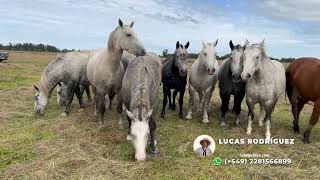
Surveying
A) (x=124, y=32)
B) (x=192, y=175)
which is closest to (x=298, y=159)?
(x=192, y=175)

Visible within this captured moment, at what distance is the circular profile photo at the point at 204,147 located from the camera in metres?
7.02

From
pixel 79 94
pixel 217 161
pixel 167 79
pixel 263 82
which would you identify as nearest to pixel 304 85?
pixel 263 82

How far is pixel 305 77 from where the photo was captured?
8.52m

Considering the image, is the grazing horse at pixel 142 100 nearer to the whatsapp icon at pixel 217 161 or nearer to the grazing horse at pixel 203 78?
the whatsapp icon at pixel 217 161

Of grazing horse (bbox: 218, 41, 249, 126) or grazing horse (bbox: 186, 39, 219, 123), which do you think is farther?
grazing horse (bbox: 186, 39, 219, 123)

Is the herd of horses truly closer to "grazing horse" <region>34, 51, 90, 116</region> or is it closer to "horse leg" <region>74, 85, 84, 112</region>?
"grazing horse" <region>34, 51, 90, 116</region>

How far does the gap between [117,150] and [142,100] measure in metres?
1.34

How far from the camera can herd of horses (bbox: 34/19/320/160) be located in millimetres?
6840

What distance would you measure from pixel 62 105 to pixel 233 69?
5.84m

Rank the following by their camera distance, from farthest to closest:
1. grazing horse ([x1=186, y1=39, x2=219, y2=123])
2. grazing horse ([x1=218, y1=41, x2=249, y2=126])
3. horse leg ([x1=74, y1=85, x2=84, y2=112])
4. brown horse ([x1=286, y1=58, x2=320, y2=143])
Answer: horse leg ([x1=74, y1=85, x2=84, y2=112])
grazing horse ([x1=186, y1=39, x2=219, y2=123])
grazing horse ([x1=218, y1=41, x2=249, y2=126])
brown horse ([x1=286, y1=58, x2=320, y2=143])

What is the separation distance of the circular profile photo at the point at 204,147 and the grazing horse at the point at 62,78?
4525mm

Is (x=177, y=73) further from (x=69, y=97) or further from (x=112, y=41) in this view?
(x=69, y=97)

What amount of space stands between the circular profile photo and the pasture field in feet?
0.44

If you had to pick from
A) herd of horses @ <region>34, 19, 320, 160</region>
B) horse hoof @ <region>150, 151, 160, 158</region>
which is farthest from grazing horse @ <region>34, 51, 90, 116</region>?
horse hoof @ <region>150, 151, 160, 158</region>
